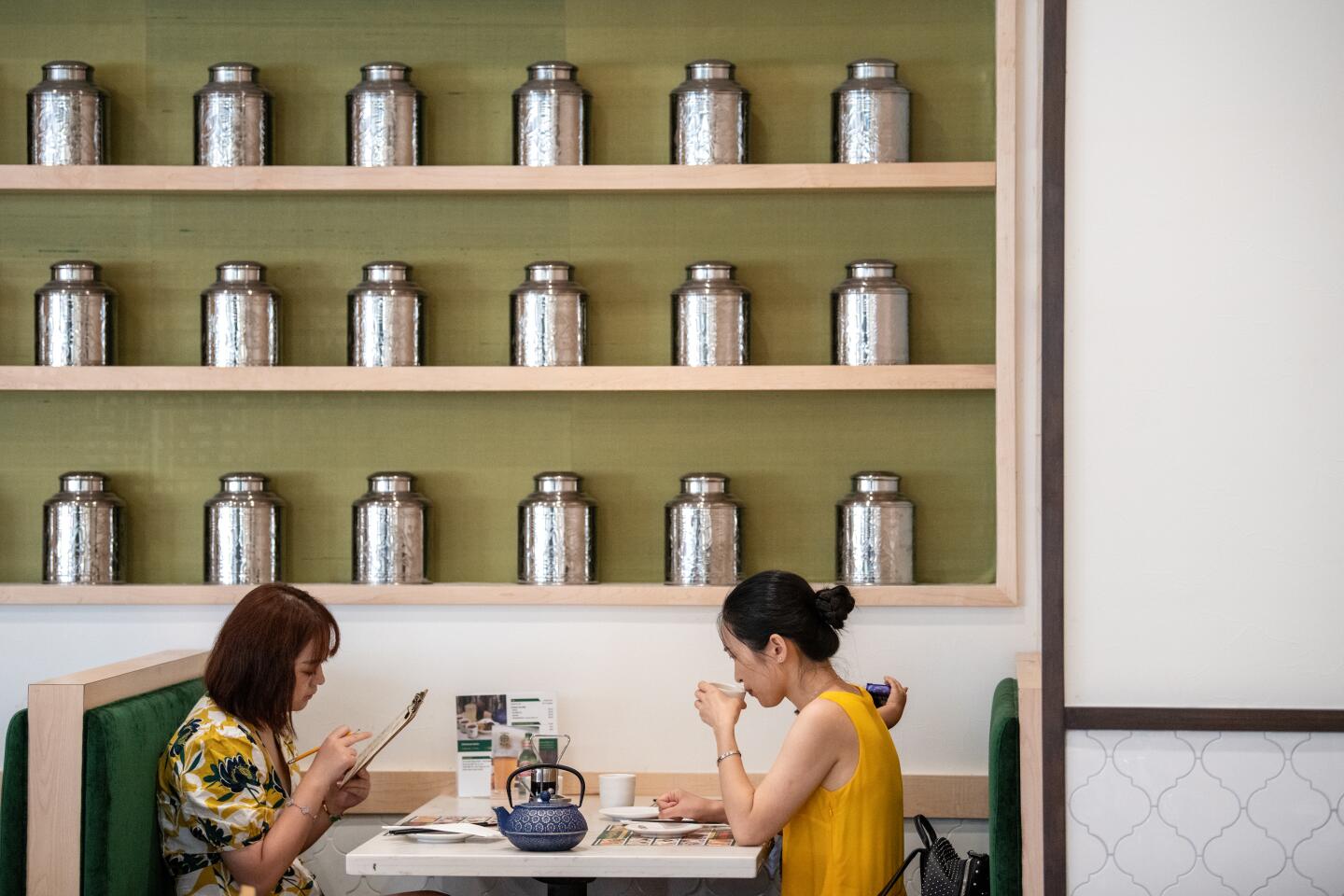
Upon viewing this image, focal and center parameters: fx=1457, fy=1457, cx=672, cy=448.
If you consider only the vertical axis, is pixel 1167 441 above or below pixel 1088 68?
below

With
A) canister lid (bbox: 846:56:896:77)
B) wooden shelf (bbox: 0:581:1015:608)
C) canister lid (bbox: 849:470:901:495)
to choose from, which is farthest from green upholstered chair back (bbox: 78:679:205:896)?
canister lid (bbox: 846:56:896:77)

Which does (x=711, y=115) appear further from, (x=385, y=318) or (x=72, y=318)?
(x=72, y=318)

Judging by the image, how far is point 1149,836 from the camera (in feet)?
6.44

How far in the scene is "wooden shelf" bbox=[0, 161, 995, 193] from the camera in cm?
324

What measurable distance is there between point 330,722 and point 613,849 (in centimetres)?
99

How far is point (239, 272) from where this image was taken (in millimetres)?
3312

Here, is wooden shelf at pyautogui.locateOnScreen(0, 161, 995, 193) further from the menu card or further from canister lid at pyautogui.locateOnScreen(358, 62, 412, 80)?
the menu card

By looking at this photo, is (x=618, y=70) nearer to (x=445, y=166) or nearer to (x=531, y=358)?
(x=445, y=166)

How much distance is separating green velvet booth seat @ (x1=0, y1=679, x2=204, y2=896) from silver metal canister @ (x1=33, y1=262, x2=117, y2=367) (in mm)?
1096

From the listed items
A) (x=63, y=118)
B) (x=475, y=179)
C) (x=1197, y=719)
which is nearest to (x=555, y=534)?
(x=475, y=179)

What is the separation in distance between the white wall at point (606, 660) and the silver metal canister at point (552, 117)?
999 millimetres

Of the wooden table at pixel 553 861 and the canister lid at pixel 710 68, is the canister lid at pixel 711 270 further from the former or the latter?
the wooden table at pixel 553 861

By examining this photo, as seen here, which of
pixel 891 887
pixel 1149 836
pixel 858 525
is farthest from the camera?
pixel 858 525

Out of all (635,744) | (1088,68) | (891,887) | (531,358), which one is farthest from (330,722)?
(1088,68)
